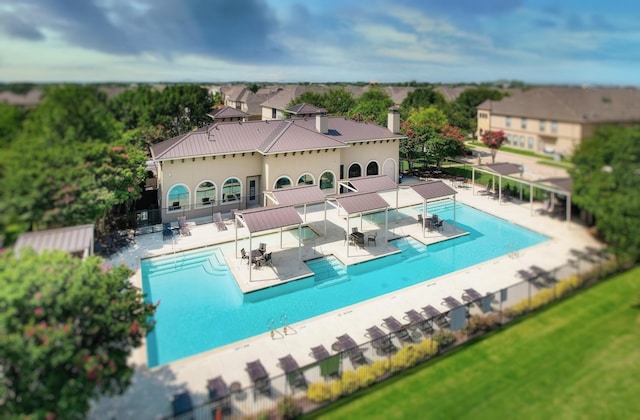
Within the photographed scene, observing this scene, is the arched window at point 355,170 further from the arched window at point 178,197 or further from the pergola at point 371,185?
the arched window at point 178,197

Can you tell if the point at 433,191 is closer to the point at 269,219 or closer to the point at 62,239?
the point at 269,219

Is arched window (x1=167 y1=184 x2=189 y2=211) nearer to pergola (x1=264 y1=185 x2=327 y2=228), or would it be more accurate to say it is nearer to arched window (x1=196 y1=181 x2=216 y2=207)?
arched window (x1=196 y1=181 x2=216 y2=207)

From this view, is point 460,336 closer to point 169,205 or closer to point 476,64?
point 476,64

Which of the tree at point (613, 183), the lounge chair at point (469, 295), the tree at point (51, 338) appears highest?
the tree at point (613, 183)

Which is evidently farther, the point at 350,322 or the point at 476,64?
the point at 350,322

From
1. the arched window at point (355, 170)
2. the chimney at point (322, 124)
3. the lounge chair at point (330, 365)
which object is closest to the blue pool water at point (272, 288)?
the lounge chair at point (330, 365)

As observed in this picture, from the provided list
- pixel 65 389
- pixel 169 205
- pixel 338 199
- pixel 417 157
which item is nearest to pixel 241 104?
pixel 417 157
